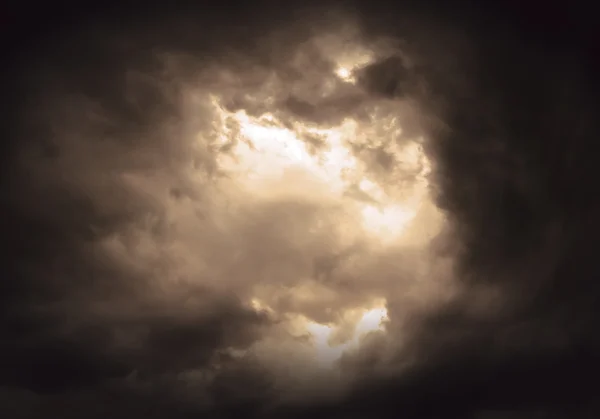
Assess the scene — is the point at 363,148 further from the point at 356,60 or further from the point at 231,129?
Result: the point at 231,129

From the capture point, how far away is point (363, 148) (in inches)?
1054

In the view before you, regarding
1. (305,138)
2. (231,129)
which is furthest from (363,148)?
(231,129)

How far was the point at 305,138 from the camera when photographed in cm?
2653

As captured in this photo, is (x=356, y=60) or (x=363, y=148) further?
(x=363, y=148)

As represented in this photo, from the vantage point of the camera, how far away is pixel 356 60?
2469cm

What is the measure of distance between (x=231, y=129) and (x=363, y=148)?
19.2 ft

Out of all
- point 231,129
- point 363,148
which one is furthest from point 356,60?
point 231,129

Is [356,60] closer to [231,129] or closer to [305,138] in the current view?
[305,138]

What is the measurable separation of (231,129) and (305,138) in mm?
3260

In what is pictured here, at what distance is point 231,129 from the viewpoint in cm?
2577

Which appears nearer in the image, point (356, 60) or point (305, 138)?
point (356, 60)

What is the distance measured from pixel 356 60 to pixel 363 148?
13.1 ft

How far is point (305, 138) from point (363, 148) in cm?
261

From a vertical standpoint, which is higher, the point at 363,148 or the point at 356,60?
Answer: the point at 356,60
